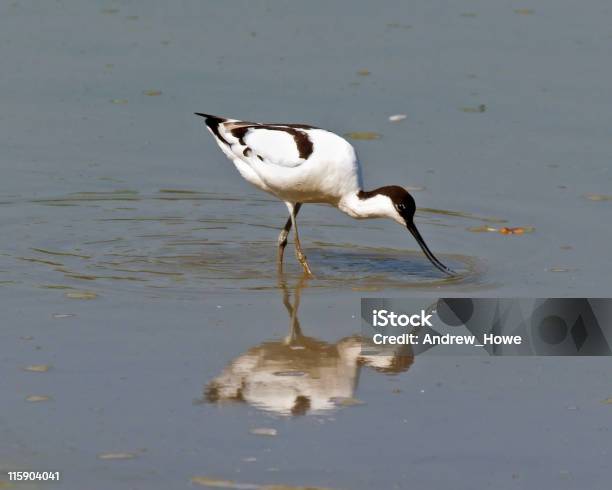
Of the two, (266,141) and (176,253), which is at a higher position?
(266,141)

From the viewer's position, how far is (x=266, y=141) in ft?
30.8

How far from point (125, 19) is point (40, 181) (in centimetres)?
475

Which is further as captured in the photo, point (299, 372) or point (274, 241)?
point (274, 241)

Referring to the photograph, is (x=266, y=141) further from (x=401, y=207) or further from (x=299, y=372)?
(x=299, y=372)

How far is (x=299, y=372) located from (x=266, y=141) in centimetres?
258

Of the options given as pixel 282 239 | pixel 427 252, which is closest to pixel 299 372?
pixel 427 252

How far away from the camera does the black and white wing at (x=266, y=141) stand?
916cm

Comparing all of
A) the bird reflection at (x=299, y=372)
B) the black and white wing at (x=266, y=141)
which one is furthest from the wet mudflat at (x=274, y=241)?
the black and white wing at (x=266, y=141)

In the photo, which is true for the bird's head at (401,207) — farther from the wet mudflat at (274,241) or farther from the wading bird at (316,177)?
the wet mudflat at (274,241)

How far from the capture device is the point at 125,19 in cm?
1502

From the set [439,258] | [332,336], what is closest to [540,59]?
[439,258]

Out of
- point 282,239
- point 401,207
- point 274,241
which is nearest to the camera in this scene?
point 401,207

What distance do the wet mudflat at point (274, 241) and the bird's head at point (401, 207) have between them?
0.19 metres

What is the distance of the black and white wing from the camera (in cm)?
916
